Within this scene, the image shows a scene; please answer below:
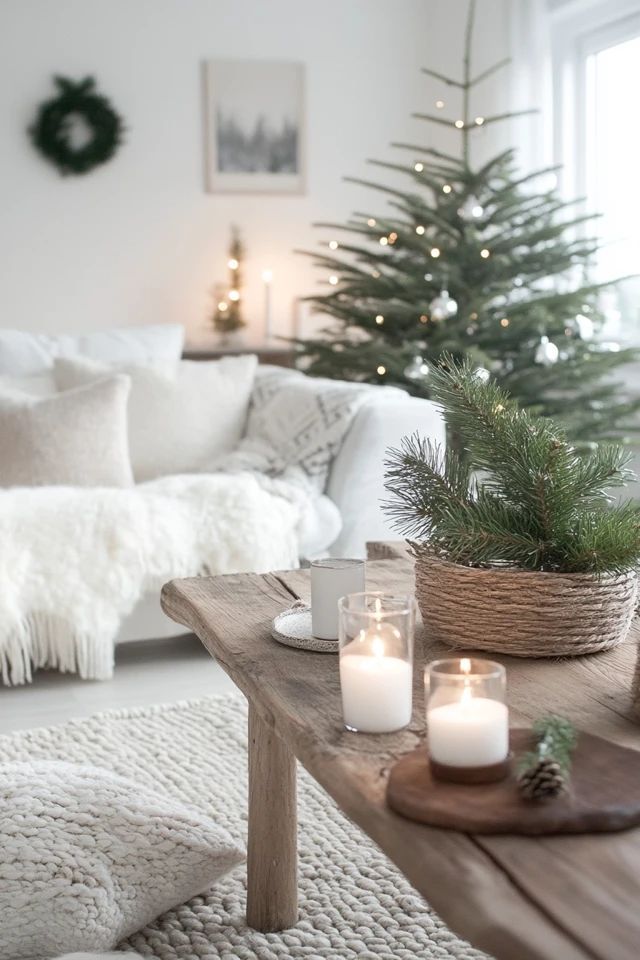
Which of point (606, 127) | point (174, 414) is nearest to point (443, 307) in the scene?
point (174, 414)

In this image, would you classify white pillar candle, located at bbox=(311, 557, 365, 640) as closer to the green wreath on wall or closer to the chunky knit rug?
the chunky knit rug

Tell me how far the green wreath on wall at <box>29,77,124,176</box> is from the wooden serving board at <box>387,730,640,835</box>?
174 inches

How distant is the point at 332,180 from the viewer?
5359mm

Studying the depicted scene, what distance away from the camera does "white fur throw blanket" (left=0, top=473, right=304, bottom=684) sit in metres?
2.64

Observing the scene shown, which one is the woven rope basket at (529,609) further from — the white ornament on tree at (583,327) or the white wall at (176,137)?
the white wall at (176,137)

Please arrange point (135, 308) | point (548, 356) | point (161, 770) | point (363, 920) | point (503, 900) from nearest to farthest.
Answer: point (503, 900) < point (363, 920) < point (161, 770) < point (548, 356) < point (135, 308)

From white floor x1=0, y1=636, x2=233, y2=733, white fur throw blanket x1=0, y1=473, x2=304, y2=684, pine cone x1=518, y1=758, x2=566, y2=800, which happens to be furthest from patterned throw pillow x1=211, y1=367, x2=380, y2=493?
pine cone x1=518, y1=758, x2=566, y2=800

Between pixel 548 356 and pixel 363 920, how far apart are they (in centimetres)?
245

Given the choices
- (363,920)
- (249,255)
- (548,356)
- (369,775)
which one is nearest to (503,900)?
(369,775)

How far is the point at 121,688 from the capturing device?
273 cm

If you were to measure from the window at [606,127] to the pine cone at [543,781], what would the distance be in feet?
11.2

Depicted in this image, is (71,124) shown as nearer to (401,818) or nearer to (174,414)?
(174,414)

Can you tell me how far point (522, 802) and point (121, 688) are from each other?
192 centimetres

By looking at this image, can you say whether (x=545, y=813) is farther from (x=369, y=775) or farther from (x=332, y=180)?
(x=332, y=180)
